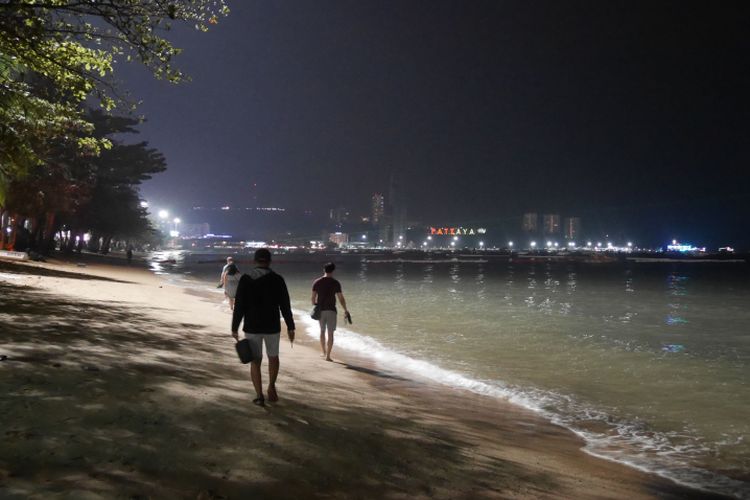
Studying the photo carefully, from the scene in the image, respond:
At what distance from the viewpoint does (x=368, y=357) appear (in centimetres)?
1466

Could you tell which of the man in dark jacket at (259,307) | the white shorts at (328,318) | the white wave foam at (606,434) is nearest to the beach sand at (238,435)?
the white wave foam at (606,434)

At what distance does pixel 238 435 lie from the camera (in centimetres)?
600

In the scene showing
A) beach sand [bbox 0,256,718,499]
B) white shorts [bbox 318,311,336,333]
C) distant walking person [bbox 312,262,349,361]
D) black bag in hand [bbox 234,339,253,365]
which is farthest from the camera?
white shorts [bbox 318,311,336,333]

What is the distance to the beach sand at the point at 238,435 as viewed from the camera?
4848 millimetres

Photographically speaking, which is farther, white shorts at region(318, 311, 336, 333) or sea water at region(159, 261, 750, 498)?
white shorts at region(318, 311, 336, 333)

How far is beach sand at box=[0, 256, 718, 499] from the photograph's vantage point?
485cm

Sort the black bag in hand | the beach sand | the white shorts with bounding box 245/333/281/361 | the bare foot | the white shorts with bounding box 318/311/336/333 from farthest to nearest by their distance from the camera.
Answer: the white shorts with bounding box 318/311/336/333
the bare foot
the white shorts with bounding box 245/333/281/361
the black bag in hand
the beach sand

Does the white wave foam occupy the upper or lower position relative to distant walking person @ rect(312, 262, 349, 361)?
lower

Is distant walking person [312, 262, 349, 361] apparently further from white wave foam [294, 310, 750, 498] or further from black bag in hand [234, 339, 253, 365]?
black bag in hand [234, 339, 253, 365]

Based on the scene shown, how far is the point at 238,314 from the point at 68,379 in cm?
255

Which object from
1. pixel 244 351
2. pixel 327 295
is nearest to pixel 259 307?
pixel 244 351

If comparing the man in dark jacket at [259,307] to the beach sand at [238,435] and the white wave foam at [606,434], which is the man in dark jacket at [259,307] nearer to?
the beach sand at [238,435]

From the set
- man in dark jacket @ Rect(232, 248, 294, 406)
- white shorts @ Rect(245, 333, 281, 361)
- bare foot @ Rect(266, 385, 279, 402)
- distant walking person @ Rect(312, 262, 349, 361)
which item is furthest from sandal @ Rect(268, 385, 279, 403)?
distant walking person @ Rect(312, 262, 349, 361)

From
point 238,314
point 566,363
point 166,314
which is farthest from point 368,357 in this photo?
point 238,314
